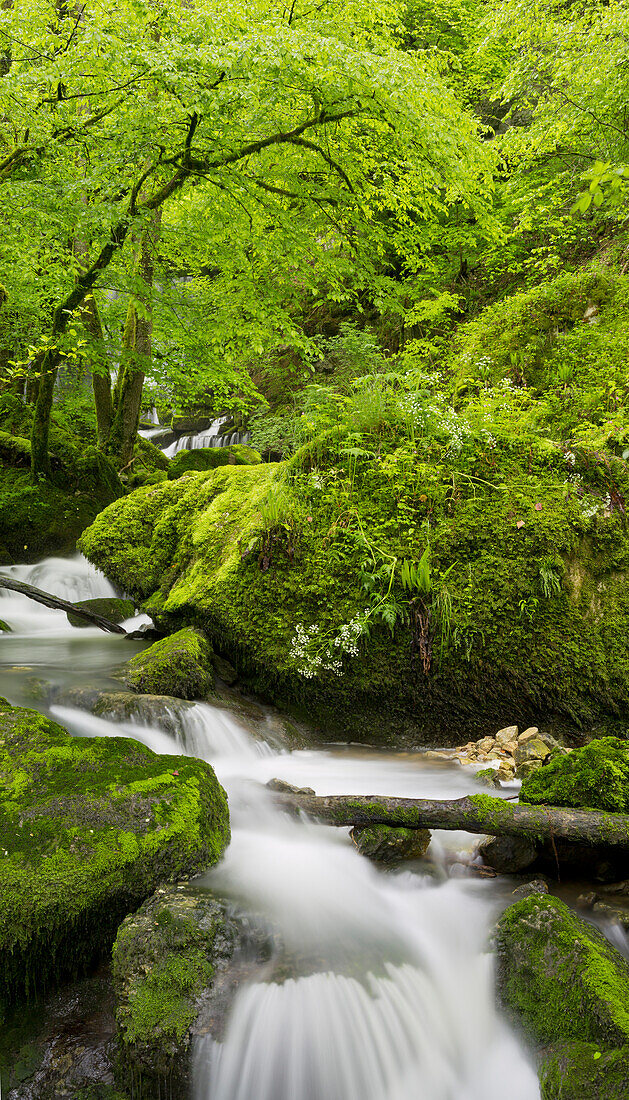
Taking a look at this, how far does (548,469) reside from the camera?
5.42 meters

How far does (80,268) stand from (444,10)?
11.7 meters

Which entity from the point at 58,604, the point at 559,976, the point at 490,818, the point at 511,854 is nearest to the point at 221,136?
the point at 58,604

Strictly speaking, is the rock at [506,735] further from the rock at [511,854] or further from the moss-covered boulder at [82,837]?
the moss-covered boulder at [82,837]

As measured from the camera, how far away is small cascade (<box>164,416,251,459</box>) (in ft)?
62.1

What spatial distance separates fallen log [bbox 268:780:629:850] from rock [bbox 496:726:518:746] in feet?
5.26

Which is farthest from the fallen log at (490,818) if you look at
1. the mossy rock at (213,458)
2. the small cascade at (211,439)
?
the small cascade at (211,439)

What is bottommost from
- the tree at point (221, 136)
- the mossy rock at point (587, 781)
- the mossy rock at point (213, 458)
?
the mossy rock at point (587, 781)

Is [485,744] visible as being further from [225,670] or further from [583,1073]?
[583,1073]

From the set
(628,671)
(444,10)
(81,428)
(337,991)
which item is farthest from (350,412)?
(444,10)

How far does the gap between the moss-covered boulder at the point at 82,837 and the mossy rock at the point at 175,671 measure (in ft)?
5.34

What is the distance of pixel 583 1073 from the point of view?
2049 mm

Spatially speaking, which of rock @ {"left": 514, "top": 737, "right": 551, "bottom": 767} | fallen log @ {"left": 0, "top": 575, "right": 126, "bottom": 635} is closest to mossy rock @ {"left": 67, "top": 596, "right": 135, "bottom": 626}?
fallen log @ {"left": 0, "top": 575, "right": 126, "bottom": 635}

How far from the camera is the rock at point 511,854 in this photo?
322cm

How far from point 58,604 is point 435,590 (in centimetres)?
459
